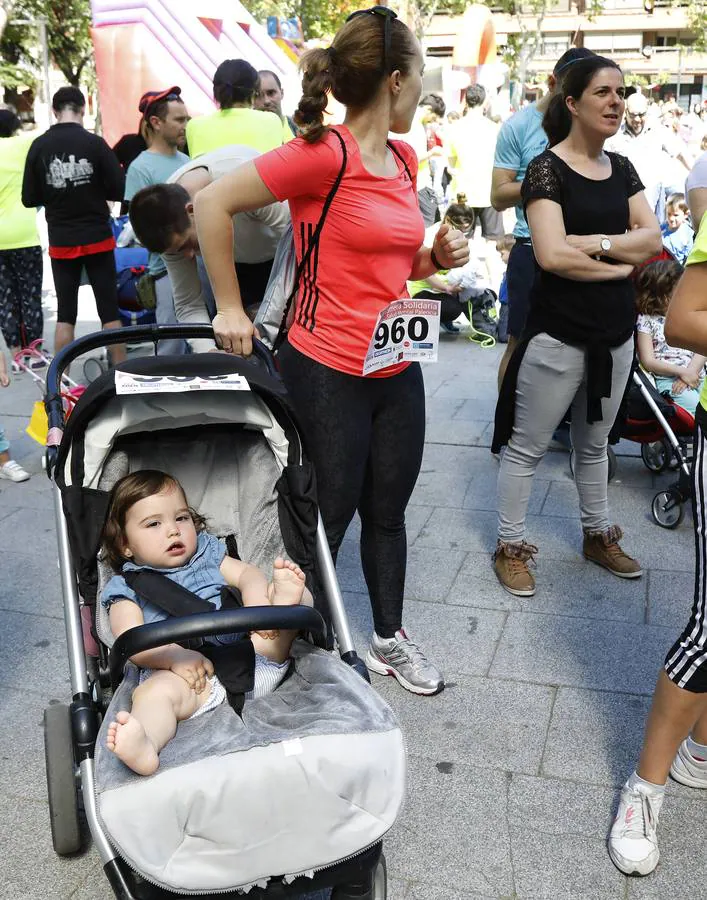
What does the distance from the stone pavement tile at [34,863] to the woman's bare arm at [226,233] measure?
1.47 m

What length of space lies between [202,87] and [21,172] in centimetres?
808

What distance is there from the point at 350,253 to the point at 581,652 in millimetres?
1776

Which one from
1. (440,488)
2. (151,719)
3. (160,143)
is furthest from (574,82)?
(160,143)

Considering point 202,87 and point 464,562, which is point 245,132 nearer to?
point 464,562

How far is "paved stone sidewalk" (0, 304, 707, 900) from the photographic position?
255 centimetres

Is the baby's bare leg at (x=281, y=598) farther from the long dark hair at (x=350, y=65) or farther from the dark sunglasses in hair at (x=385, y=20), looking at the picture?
the dark sunglasses in hair at (x=385, y=20)

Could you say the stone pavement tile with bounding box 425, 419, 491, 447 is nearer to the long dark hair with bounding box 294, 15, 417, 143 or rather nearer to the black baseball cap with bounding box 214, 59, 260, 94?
the black baseball cap with bounding box 214, 59, 260, 94

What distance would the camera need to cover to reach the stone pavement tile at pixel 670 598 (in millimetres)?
3818

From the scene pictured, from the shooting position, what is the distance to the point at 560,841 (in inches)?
103

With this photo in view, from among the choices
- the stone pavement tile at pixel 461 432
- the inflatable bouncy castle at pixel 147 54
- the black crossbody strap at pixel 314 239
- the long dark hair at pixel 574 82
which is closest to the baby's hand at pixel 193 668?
the black crossbody strap at pixel 314 239

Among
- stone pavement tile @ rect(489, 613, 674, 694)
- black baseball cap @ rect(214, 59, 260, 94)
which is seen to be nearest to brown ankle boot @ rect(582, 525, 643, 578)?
stone pavement tile @ rect(489, 613, 674, 694)

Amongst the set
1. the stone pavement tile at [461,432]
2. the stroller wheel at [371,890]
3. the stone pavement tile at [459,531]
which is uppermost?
the stroller wheel at [371,890]

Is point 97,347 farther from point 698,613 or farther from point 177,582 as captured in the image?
point 698,613

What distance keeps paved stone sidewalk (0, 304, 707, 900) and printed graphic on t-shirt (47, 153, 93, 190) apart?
8.06 ft
